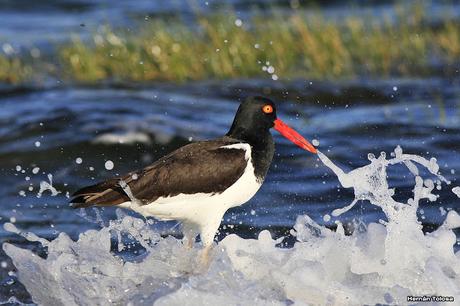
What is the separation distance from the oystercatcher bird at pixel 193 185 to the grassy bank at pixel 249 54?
7.02 meters

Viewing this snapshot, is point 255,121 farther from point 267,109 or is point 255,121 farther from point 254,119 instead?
point 267,109

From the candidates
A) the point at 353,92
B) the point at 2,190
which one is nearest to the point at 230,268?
the point at 2,190

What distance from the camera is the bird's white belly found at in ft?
22.4

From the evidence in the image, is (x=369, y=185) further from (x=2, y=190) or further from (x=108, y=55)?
(x=108, y=55)

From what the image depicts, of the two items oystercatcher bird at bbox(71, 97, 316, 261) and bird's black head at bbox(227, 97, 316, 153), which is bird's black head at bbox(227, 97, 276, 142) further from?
oystercatcher bird at bbox(71, 97, 316, 261)

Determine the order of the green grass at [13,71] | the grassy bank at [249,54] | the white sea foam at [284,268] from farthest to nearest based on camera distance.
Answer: the green grass at [13,71] → the grassy bank at [249,54] → the white sea foam at [284,268]

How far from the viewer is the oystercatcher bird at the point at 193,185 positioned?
675 centimetres

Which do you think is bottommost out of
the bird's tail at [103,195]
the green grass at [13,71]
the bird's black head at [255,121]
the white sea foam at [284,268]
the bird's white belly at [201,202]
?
the green grass at [13,71]

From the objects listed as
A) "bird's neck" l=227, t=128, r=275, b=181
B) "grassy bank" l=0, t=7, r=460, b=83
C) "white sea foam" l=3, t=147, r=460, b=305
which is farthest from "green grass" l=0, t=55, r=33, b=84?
"bird's neck" l=227, t=128, r=275, b=181

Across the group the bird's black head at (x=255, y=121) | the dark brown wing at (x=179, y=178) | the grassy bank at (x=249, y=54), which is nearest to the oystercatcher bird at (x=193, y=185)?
the dark brown wing at (x=179, y=178)

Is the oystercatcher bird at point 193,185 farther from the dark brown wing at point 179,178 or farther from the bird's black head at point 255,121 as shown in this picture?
the bird's black head at point 255,121

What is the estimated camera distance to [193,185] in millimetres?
6852

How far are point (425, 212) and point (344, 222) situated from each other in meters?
0.77

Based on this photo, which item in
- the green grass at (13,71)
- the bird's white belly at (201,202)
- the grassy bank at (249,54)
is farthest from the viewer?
the green grass at (13,71)
